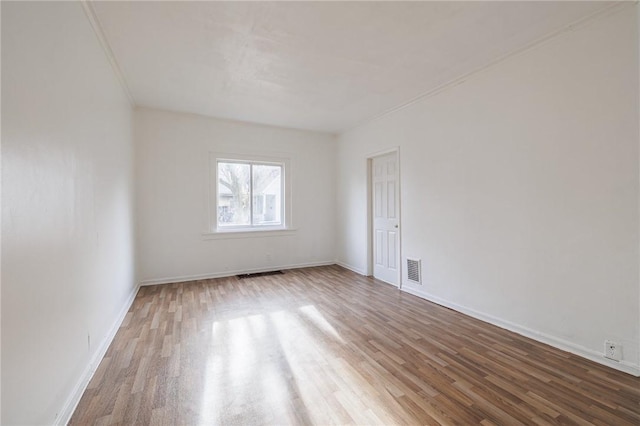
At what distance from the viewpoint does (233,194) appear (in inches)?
208

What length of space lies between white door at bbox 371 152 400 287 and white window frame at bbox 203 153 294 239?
5.76 feet

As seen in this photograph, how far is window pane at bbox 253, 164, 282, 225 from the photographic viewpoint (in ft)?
18.0

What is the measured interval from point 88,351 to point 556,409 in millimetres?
3315

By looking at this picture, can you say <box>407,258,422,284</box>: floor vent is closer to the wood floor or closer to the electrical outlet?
the wood floor

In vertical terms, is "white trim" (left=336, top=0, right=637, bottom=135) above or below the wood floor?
above

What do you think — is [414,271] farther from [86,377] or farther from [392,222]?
[86,377]

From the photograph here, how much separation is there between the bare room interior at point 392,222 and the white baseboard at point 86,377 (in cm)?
2

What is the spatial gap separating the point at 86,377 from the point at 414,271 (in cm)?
373

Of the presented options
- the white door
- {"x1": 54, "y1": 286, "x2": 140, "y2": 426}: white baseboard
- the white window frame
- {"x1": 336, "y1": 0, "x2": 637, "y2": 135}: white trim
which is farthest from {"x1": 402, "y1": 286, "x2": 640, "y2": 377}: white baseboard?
{"x1": 54, "y1": 286, "x2": 140, "y2": 426}: white baseboard

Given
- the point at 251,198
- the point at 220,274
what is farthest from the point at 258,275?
the point at 251,198

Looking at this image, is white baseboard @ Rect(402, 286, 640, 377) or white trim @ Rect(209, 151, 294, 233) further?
white trim @ Rect(209, 151, 294, 233)

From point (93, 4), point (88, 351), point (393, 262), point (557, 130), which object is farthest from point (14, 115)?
point (393, 262)

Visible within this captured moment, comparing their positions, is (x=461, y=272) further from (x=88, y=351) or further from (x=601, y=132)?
(x=88, y=351)

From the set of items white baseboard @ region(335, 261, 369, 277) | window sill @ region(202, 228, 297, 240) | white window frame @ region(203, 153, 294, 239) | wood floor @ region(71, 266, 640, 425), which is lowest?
wood floor @ region(71, 266, 640, 425)
